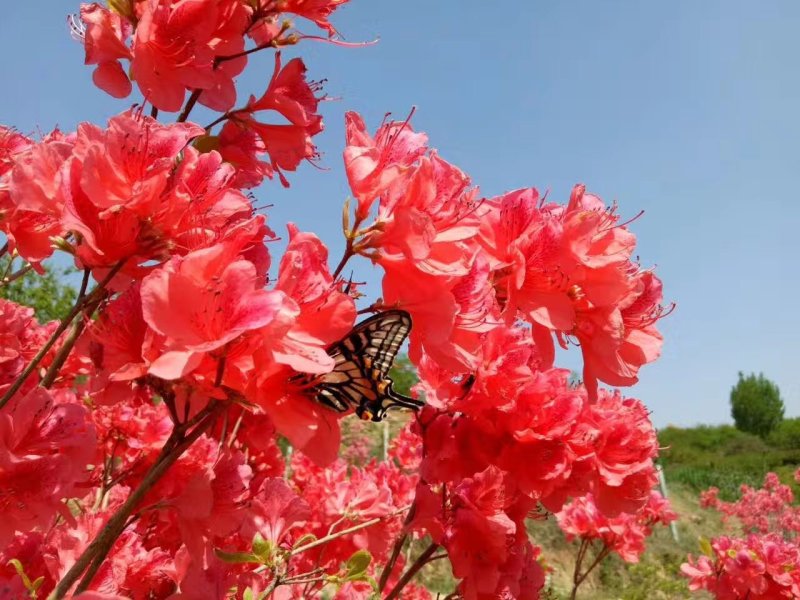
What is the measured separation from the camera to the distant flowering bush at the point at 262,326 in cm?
104

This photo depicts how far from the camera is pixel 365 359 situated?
3.88 ft

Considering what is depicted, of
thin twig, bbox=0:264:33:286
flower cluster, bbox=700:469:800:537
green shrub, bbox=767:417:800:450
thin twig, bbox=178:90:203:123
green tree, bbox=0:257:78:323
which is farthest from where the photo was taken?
green shrub, bbox=767:417:800:450

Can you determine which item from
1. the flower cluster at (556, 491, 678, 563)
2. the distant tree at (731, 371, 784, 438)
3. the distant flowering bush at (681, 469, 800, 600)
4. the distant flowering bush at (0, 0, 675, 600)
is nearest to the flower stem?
the distant flowering bush at (0, 0, 675, 600)

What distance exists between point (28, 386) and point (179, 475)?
489 mm

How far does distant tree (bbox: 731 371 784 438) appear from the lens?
44.8 m

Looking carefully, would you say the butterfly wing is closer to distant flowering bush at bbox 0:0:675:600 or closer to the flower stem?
distant flowering bush at bbox 0:0:675:600

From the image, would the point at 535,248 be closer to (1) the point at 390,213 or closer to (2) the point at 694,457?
(1) the point at 390,213

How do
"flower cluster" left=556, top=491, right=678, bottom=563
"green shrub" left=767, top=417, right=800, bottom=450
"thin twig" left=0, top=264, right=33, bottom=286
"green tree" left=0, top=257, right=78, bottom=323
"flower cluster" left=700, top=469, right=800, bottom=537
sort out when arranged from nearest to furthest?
"thin twig" left=0, top=264, right=33, bottom=286 → "flower cluster" left=556, top=491, right=678, bottom=563 → "flower cluster" left=700, top=469, right=800, bottom=537 → "green tree" left=0, top=257, right=78, bottom=323 → "green shrub" left=767, top=417, right=800, bottom=450

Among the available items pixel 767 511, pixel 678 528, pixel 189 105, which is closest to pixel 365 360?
pixel 189 105

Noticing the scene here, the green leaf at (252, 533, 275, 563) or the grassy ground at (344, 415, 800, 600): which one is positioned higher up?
the grassy ground at (344, 415, 800, 600)

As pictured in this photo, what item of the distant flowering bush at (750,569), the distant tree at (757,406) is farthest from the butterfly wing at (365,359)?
the distant tree at (757,406)

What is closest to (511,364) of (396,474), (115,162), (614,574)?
(115,162)

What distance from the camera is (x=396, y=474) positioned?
3.47 metres

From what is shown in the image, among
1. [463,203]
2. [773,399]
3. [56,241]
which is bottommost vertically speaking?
[56,241]
